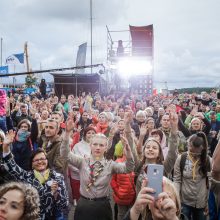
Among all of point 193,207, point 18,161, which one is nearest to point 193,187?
point 193,207

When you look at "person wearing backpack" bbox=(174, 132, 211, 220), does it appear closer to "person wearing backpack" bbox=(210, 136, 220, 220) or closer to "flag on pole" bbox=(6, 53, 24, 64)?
"person wearing backpack" bbox=(210, 136, 220, 220)

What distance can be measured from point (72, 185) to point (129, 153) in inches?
88.0

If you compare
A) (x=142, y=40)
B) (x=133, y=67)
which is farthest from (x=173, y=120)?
(x=142, y=40)

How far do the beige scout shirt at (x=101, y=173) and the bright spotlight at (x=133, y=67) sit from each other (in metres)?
16.8

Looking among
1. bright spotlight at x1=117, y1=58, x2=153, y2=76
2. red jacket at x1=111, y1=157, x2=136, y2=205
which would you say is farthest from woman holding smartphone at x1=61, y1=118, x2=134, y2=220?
bright spotlight at x1=117, y1=58, x2=153, y2=76

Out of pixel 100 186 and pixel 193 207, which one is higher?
pixel 100 186

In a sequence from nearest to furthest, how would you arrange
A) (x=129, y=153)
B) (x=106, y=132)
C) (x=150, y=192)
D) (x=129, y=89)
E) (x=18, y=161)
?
1. (x=150, y=192)
2. (x=129, y=153)
3. (x=18, y=161)
4. (x=106, y=132)
5. (x=129, y=89)

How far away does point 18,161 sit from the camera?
5520 mm

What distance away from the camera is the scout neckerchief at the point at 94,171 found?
3.83 metres

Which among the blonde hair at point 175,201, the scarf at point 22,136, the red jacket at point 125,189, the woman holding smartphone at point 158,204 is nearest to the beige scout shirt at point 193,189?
the red jacket at point 125,189

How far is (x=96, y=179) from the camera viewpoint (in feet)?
12.6

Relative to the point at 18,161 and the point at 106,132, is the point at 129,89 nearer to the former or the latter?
the point at 106,132

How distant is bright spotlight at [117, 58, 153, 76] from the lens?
20500mm

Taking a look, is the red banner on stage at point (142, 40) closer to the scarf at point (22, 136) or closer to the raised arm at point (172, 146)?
the scarf at point (22, 136)
